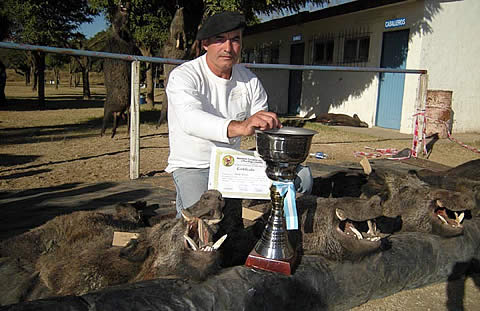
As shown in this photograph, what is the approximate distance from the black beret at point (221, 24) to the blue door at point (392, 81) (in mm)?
10873

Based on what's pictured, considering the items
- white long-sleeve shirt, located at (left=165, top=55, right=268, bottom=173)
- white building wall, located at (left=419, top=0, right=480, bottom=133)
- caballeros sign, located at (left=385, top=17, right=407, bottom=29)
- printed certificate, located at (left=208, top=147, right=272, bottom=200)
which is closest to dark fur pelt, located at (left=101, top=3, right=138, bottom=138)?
white long-sleeve shirt, located at (left=165, top=55, right=268, bottom=173)

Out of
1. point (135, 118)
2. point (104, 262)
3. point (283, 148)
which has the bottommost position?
point (104, 262)

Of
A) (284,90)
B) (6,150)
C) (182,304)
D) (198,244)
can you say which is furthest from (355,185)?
(284,90)

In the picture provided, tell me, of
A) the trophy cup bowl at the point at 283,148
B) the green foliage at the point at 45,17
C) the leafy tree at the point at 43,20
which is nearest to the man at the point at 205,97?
the trophy cup bowl at the point at 283,148

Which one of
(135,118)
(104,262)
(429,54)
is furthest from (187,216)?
(429,54)

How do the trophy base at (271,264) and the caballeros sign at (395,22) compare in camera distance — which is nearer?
the trophy base at (271,264)

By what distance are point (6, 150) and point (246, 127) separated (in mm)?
7240

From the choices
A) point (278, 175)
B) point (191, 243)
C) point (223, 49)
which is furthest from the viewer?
→ point (223, 49)

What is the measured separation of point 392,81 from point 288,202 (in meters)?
11.9

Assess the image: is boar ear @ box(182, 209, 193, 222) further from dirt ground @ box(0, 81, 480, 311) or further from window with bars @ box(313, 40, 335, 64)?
window with bars @ box(313, 40, 335, 64)

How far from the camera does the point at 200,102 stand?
2.49m

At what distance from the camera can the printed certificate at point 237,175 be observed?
7.84ft

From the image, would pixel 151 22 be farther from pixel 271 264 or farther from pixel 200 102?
pixel 271 264

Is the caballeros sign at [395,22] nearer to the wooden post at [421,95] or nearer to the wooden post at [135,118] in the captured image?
the wooden post at [421,95]
